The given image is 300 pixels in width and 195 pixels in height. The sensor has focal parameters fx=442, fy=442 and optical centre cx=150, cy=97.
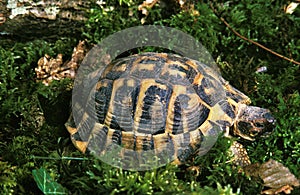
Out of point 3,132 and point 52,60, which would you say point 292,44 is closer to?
point 52,60

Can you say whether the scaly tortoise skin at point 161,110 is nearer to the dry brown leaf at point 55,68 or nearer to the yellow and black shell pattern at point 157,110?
the yellow and black shell pattern at point 157,110

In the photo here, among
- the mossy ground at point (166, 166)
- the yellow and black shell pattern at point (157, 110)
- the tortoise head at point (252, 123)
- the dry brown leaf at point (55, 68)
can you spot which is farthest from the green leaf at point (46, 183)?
the tortoise head at point (252, 123)

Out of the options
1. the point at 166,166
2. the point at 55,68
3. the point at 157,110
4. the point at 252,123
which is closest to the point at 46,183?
the point at 166,166

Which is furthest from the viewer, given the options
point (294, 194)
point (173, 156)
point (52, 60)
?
point (52, 60)

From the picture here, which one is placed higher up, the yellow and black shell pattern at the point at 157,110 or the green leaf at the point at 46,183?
the yellow and black shell pattern at the point at 157,110

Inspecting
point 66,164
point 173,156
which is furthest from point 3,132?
point 173,156

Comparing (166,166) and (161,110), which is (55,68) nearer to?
(161,110)
